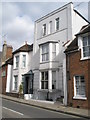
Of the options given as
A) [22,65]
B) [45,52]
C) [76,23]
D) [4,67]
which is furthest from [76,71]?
[4,67]

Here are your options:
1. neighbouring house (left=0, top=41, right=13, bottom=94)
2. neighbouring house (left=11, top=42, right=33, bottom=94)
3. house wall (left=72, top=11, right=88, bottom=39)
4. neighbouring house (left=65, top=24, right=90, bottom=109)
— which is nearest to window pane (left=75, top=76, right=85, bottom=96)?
neighbouring house (left=65, top=24, right=90, bottom=109)

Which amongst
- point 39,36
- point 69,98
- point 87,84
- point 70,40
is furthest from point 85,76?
point 39,36

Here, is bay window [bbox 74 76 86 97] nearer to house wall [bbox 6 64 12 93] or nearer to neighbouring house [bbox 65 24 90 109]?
neighbouring house [bbox 65 24 90 109]

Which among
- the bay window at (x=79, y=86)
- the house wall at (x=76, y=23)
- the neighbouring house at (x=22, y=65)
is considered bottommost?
the bay window at (x=79, y=86)

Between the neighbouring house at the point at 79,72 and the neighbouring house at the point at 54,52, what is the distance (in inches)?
119

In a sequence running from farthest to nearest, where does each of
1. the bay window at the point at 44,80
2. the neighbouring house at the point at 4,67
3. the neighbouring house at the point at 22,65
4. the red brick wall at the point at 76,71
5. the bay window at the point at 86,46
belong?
the neighbouring house at the point at 4,67 → the neighbouring house at the point at 22,65 → the bay window at the point at 44,80 → the bay window at the point at 86,46 → the red brick wall at the point at 76,71

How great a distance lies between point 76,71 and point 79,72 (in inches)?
15.2

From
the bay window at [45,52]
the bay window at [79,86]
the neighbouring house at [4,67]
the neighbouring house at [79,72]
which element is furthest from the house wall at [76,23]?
the neighbouring house at [4,67]

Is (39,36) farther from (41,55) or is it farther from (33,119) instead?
(33,119)

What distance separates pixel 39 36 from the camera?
83.8ft

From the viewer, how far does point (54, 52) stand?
21.7 metres

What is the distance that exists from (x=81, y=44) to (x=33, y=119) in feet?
27.5

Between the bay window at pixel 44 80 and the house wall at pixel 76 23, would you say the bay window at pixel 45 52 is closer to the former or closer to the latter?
the bay window at pixel 44 80

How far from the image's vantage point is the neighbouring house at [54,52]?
2056cm
